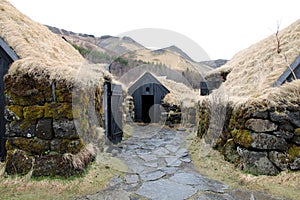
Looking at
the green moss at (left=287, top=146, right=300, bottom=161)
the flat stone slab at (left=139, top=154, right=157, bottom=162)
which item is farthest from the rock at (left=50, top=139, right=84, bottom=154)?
the green moss at (left=287, top=146, right=300, bottom=161)

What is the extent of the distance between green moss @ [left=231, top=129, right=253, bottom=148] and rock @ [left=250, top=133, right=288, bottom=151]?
0.09m

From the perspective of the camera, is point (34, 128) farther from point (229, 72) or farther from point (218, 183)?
point (229, 72)

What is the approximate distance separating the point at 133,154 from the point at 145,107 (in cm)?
901

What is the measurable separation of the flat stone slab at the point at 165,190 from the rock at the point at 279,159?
1564 mm

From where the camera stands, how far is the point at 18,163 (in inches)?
143

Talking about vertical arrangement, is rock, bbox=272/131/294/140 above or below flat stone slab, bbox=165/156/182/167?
above

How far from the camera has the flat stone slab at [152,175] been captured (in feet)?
12.9

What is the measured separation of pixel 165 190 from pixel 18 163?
258 centimetres

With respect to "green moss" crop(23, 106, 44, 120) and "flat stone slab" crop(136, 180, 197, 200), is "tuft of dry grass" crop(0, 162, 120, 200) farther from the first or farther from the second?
"green moss" crop(23, 106, 44, 120)

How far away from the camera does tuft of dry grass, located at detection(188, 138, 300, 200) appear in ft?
10.7

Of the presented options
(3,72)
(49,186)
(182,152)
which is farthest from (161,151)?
(3,72)

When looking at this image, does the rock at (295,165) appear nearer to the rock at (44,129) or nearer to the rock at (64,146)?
the rock at (64,146)

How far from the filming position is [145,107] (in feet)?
48.2

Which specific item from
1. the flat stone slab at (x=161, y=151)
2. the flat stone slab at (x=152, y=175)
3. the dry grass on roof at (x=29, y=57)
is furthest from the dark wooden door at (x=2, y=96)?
the flat stone slab at (x=161, y=151)
